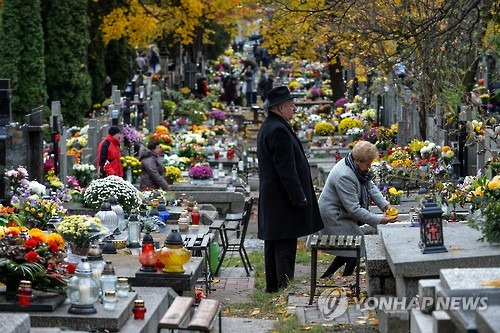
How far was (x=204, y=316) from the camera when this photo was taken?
9.12 metres

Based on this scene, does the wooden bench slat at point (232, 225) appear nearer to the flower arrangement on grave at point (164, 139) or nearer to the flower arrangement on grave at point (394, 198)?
the flower arrangement on grave at point (394, 198)

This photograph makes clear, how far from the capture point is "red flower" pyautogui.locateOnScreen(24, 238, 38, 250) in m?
9.76

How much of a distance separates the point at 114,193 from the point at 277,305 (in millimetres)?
3975

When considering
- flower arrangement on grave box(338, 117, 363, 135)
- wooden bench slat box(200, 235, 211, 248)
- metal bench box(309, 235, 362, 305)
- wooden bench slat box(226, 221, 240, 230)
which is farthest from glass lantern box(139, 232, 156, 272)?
flower arrangement on grave box(338, 117, 363, 135)

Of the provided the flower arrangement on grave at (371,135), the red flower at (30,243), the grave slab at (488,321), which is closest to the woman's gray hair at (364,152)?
the red flower at (30,243)

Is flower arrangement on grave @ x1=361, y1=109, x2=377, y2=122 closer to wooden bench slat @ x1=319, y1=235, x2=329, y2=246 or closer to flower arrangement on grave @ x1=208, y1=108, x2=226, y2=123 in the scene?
flower arrangement on grave @ x1=208, y1=108, x2=226, y2=123

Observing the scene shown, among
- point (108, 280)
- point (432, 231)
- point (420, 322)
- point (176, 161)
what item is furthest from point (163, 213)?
point (176, 161)

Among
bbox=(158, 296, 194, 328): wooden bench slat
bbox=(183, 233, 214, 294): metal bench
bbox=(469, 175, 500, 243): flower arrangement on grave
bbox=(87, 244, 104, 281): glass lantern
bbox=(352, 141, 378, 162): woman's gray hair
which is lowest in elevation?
bbox=(183, 233, 214, 294): metal bench

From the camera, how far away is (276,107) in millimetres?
13383

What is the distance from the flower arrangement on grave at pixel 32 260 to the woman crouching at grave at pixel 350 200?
3.74 m

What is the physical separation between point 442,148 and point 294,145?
5507 millimetres

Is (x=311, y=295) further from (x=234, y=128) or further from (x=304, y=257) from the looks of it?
(x=234, y=128)

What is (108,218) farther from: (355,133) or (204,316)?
(355,133)

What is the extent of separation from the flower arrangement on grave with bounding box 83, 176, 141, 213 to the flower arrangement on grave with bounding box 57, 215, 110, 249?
3941 millimetres
